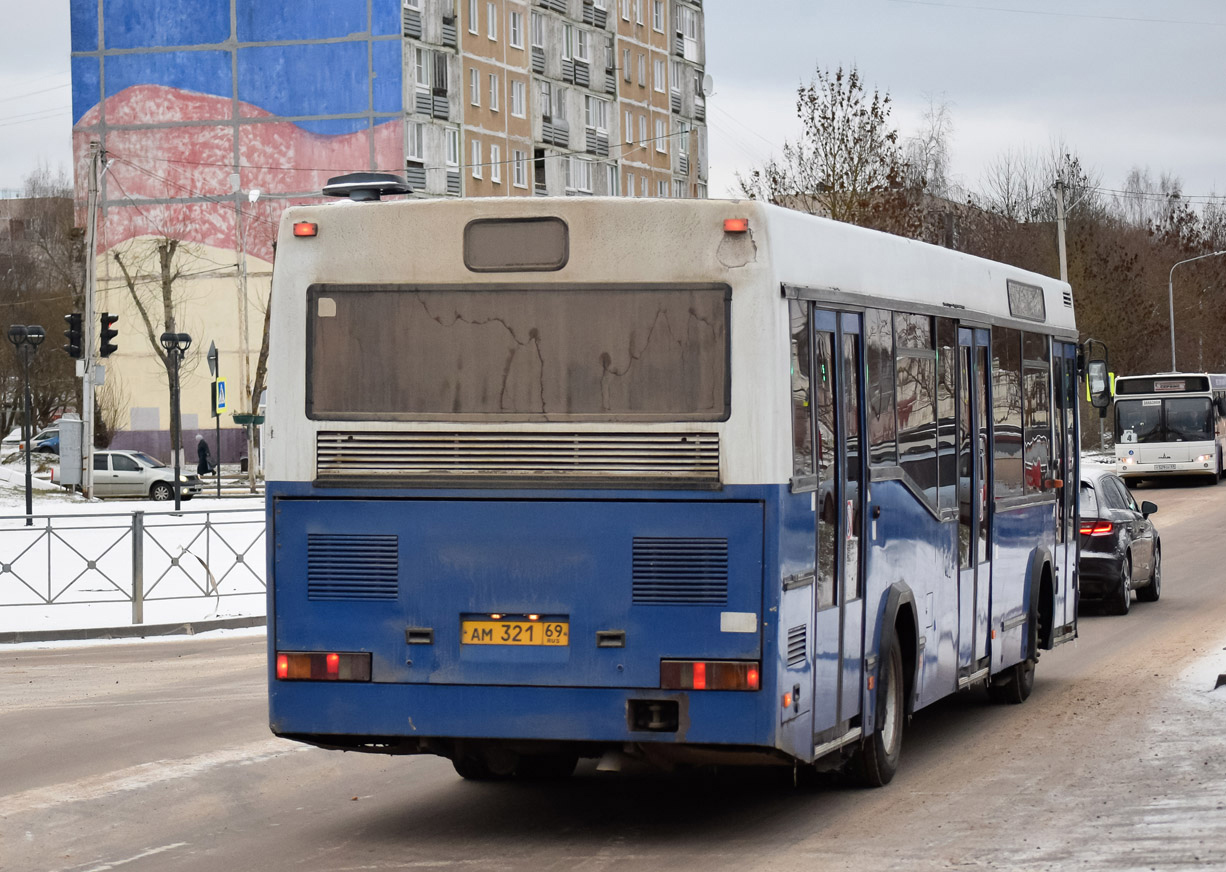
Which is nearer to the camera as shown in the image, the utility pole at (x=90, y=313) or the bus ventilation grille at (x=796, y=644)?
the bus ventilation grille at (x=796, y=644)

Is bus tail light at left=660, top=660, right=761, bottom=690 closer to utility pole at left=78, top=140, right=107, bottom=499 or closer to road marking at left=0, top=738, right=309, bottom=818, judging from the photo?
road marking at left=0, top=738, right=309, bottom=818

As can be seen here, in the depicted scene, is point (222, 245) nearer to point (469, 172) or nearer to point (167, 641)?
point (469, 172)

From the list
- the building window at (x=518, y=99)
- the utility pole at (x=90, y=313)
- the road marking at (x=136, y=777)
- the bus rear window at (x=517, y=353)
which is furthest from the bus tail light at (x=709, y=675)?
the building window at (x=518, y=99)

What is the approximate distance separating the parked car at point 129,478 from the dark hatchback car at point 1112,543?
3672 centimetres

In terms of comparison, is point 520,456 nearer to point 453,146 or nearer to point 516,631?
point 516,631

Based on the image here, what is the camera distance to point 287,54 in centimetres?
7106

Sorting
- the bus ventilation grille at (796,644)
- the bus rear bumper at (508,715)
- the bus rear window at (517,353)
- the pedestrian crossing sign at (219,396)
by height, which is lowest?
the bus rear bumper at (508,715)

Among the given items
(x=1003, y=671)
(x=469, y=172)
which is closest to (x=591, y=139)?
(x=469, y=172)

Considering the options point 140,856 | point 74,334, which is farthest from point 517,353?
point 74,334

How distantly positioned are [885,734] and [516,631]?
257 centimetres

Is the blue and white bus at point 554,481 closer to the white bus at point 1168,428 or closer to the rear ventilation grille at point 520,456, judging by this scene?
the rear ventilation grille at point 520,456

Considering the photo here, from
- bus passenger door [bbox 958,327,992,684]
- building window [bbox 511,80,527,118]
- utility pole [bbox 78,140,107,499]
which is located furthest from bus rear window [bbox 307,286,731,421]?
building window [bbox 511,80,527,118]

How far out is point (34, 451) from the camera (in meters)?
66.8

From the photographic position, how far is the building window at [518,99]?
81.8 m
